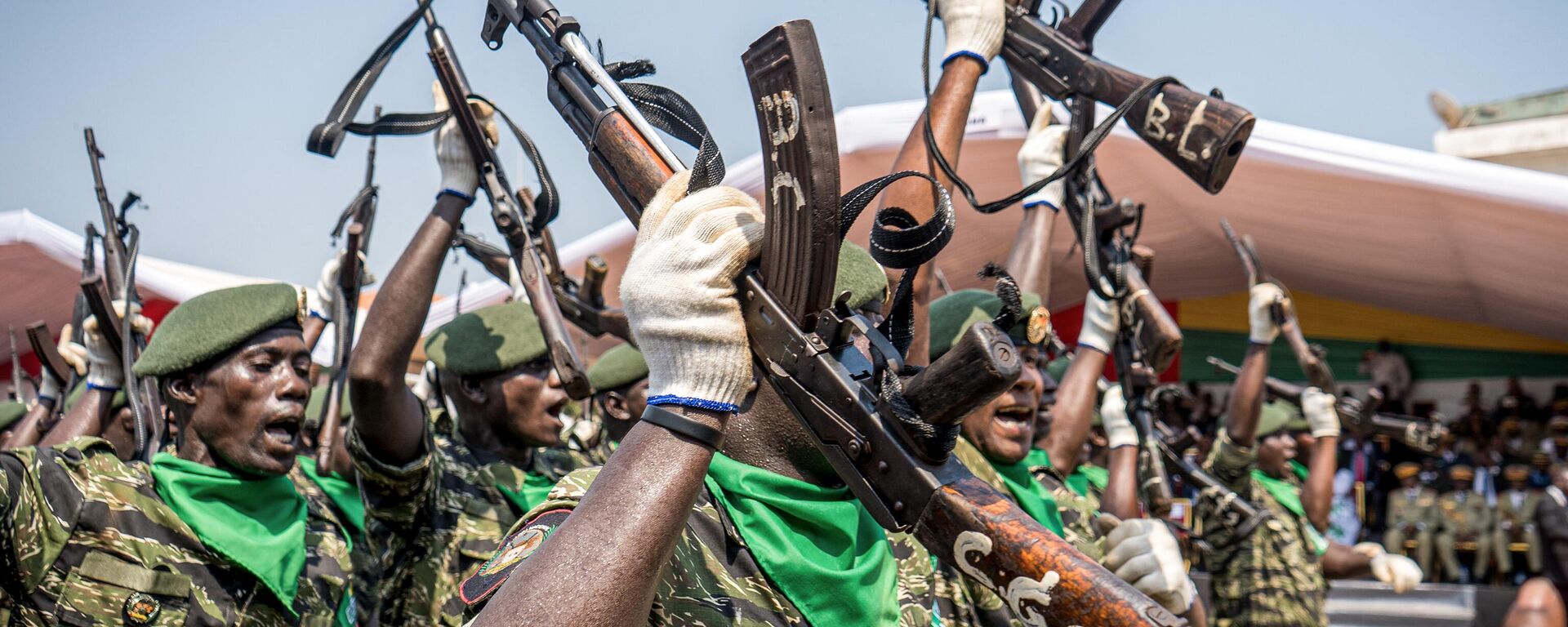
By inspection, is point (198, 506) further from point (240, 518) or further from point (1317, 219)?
point (1317, 219)

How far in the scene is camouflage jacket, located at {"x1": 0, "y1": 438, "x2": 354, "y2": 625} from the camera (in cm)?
312

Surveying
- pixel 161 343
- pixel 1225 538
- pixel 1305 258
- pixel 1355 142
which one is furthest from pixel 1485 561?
pixel 161 343

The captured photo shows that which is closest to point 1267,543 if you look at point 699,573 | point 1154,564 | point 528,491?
point 528,491

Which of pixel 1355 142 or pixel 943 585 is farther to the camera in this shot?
pixel 1355 142

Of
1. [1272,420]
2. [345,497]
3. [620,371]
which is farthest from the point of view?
[1272,420]

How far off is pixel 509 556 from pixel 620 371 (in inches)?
149

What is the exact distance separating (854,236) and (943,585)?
→ 7.60 metres

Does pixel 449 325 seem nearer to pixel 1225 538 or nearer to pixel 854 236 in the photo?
pixel 1225 538

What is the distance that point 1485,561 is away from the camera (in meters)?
13.0

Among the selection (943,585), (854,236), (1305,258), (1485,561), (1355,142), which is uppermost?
(1355,142)

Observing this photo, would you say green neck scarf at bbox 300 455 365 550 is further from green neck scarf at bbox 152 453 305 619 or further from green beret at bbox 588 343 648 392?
green beret at bbox 588 343 648 392

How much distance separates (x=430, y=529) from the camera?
4016mm

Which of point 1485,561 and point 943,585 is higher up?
point 943,585

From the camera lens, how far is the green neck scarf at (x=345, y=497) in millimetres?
4859
